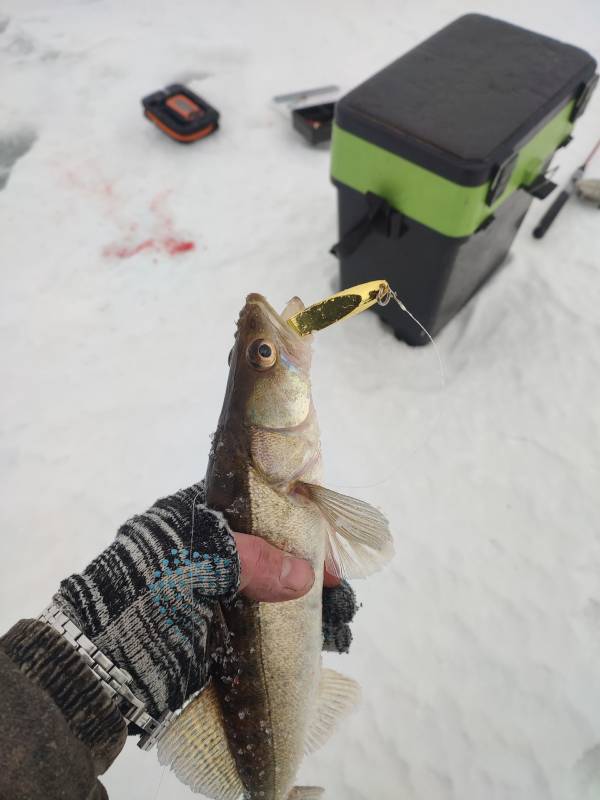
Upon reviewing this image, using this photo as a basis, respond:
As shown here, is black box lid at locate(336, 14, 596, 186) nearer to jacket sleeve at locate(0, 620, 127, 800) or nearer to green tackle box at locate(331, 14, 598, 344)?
green tackle box at locate(331, 14, 598, 344)

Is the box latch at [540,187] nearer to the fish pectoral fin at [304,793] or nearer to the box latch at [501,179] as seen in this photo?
the box latch at [501,179]

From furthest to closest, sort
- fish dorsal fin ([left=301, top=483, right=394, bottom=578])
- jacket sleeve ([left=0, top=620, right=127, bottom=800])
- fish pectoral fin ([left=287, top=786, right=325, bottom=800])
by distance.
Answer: fish pectoral fin ([left=287, top=786, right=325, bottom=800]), fish dorsal fin ([left=301, top=483, right=394, bottom=578]), jacket sleeve ([left=0, top=620, right=127, bottom=800])

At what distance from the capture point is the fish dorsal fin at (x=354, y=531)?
4.25 ft

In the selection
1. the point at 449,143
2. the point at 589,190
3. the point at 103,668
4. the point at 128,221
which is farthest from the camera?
the point at 128,221

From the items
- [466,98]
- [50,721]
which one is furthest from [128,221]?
[50,721]

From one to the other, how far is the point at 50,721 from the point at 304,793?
0.84m

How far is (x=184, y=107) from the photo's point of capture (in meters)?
3.71

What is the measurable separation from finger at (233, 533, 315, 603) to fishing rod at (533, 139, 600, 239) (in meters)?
2.61

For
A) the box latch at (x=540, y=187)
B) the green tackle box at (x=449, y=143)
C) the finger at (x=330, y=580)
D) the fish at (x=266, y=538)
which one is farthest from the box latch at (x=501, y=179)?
the finger at (x=330, y=580)

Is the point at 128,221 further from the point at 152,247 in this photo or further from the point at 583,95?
the point at 583,95

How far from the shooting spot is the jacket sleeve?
2.88 ft

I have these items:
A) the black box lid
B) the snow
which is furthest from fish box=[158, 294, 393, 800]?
the black box lid

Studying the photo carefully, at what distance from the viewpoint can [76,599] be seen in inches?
44.2

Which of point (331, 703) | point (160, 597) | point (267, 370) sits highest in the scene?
point (267, 370)
